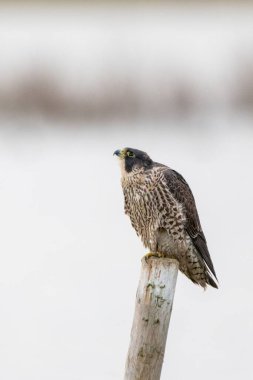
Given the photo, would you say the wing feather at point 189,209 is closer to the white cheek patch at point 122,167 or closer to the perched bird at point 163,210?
the perched bird at point 163,210

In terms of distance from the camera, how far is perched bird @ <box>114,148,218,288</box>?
579cm

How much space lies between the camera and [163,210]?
19.0ft

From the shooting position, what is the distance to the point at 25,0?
15.9 metres

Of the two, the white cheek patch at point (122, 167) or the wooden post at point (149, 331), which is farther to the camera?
the white cheek patch at point (122, 167)

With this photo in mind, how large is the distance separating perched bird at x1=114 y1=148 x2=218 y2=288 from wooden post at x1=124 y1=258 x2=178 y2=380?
96cm

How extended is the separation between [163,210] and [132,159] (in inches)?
11.7

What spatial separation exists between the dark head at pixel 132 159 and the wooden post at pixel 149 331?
113 cm

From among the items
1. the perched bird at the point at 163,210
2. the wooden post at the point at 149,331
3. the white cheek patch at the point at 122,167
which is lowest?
the wooden post at the point at 149,331

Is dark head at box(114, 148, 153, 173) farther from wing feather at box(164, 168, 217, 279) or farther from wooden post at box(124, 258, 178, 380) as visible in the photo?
wooden post at box(124, 258, 178, 380)

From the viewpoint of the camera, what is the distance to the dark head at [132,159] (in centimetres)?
585

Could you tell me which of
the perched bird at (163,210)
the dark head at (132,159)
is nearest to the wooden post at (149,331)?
the perched bird at (163,210)

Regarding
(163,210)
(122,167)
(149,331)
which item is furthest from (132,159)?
(149,331)

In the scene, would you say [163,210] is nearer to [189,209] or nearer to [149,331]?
[189,209]

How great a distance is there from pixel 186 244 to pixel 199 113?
7490 mm
